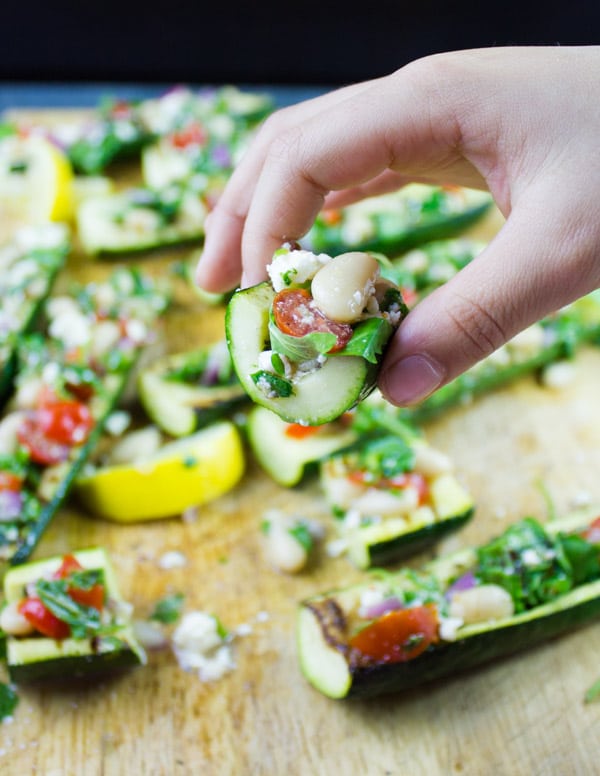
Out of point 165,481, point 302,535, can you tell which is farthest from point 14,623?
point 302,535

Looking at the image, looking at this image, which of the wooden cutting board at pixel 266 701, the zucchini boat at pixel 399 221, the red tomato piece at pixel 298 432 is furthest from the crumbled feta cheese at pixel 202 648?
the zucchini boat at pixel 399 221

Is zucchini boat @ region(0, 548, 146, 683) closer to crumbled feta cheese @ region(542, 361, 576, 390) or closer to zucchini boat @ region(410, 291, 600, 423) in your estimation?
zucchini boat @ region(410, 291, 600, 423)

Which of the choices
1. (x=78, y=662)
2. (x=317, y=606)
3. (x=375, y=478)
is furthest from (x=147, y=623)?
(x=375, y=478)

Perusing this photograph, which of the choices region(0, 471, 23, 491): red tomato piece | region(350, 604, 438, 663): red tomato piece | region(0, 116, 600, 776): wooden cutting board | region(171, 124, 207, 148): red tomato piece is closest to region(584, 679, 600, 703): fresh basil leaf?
region(0, 116, 600, 776): wooden cutting board

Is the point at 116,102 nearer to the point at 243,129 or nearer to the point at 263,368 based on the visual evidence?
the point at 243,129

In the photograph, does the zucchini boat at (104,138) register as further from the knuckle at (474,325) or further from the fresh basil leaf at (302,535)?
the knuckle at (474,325)

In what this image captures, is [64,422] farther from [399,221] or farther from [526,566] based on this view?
[399,221]
